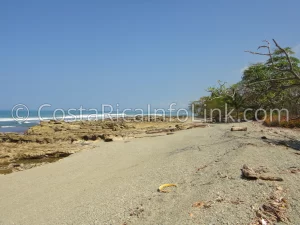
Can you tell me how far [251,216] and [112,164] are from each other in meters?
5.31

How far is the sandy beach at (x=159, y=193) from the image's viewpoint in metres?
3.48

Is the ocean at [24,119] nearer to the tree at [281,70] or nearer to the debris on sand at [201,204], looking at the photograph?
the tree at [281,70]

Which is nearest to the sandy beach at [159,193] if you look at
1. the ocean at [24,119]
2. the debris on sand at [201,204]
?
the debris on sand at [201,204]

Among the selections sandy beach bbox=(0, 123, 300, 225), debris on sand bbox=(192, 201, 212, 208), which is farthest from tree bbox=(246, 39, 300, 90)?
debris on sand bbox=(192, 201, 212, 208)

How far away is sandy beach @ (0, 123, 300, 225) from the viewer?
3480mm

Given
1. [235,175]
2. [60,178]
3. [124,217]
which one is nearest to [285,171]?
[235,175]

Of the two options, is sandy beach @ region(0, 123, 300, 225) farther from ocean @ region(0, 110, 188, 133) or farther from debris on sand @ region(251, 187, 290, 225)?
ocean @ region(0, 110, 188, 133)

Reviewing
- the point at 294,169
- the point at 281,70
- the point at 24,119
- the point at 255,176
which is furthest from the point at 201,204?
the point at 24,119

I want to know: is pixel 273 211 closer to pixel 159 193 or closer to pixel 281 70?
pixel 159 193

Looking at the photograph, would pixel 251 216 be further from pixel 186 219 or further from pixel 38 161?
pixel 38 161

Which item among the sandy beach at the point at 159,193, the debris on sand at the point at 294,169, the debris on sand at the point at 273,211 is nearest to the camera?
the debris on sand at the point at 273,211

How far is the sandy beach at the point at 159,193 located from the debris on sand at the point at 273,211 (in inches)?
2.3

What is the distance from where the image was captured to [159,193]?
14.3ft

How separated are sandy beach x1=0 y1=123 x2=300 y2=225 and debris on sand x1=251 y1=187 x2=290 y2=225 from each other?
6cm
